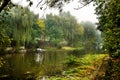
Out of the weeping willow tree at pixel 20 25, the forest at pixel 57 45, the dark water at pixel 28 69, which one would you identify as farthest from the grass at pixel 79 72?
the weeping willow tree at pixel 20 25

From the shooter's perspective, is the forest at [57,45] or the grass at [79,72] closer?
the forest at [57,45]

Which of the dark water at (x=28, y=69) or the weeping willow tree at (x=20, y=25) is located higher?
the weeping willow tree at (x=20, y=25)

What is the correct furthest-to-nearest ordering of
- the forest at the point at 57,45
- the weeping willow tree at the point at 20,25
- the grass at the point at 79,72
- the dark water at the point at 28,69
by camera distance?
the weeping willow tree at the point at 20,25, the dark water at the point at 28,69, the grass at the point at 79,72, the forest at the point at 57,45

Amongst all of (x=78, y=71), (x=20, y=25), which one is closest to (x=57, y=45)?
(x=20, y=25)

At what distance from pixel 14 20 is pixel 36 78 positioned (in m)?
28.9

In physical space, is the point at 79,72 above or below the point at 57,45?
below

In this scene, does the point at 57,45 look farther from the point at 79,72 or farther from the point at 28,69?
the point at 79,72

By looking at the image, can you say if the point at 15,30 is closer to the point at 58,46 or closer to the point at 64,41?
the point at 58,46

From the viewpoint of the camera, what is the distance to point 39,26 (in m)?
76.2

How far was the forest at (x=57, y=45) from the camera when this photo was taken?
9.17m

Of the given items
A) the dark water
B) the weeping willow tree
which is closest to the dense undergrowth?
the dark water

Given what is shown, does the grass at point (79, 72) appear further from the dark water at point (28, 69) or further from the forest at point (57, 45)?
the dark water at point (28, 69)

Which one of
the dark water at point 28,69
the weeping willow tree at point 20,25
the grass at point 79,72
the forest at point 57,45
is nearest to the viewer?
the forest at point 57,45

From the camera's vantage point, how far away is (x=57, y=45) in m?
84.6
